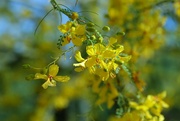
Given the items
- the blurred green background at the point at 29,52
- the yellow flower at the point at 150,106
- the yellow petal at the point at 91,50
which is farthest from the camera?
the blurred green background at the point at 29,52

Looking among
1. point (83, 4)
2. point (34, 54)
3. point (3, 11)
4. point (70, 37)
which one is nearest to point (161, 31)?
point (70, 37)

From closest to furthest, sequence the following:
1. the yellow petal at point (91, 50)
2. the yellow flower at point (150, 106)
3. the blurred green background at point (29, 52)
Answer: the yellow petal at point (91, 50)
the yellow flower at point (150, 106)
the blurred green background at point (29, 52)

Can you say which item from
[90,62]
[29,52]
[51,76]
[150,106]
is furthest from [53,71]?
[29,52]

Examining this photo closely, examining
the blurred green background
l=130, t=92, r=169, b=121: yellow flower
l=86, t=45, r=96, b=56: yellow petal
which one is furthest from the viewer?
the blurred green background

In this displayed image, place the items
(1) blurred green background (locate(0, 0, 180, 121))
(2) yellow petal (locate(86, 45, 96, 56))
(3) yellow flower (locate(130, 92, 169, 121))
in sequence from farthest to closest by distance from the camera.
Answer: (1) blurred green background (locate(0, 0, 180, 121)), (3) yellow flower (locate(130, 92, 169, 121)), (2) yellow petal (locate(86, 45, 96, 56))

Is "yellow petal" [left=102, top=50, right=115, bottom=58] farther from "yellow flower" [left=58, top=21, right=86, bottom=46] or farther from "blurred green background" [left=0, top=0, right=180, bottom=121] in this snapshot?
"blurred green background" [left=0, top=0, right=180, bottom=121]

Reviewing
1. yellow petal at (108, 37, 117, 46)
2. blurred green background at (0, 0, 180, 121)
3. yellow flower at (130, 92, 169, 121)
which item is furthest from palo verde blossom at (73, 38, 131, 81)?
blurred green background at (0, 0, 180, 121)

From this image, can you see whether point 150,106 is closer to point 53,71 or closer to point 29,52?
point 53,71

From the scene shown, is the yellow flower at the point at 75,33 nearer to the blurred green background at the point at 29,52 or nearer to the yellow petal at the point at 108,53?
the yellow petal at the point at 108,53

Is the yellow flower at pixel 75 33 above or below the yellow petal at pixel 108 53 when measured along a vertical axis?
above

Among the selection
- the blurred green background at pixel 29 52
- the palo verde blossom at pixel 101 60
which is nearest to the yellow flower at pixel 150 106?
the palo verde blossom at pixel 101 60

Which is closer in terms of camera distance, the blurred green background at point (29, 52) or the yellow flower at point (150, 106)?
the yellow flower at point (150, 106)
